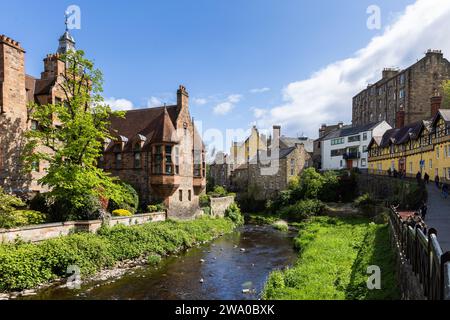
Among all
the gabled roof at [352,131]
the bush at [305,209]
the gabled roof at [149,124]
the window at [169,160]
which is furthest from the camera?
the gabled roof at [352,131]

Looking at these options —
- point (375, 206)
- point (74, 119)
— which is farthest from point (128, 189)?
point (375, 206)

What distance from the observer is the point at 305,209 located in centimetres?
4412

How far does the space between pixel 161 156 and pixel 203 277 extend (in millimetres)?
16009

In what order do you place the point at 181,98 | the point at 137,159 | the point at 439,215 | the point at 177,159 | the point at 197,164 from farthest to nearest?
the point at 197,164
the point at 181,98
the point at 137,159
the point at 177,159
the point at 439,215

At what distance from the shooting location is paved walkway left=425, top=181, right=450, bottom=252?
16.8m

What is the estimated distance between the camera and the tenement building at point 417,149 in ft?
113

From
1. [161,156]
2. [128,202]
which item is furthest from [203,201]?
[128,202]

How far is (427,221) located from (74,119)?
26.1 meters

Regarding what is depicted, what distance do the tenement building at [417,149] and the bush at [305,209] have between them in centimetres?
1053

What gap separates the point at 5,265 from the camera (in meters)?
16.0

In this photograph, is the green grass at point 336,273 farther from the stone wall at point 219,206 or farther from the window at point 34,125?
the window at point 34,125

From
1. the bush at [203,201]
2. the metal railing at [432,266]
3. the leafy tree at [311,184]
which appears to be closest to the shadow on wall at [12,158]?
the bush at [203,201]

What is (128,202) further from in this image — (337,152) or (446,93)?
(446,93)

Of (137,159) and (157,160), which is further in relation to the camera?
(137,159)
